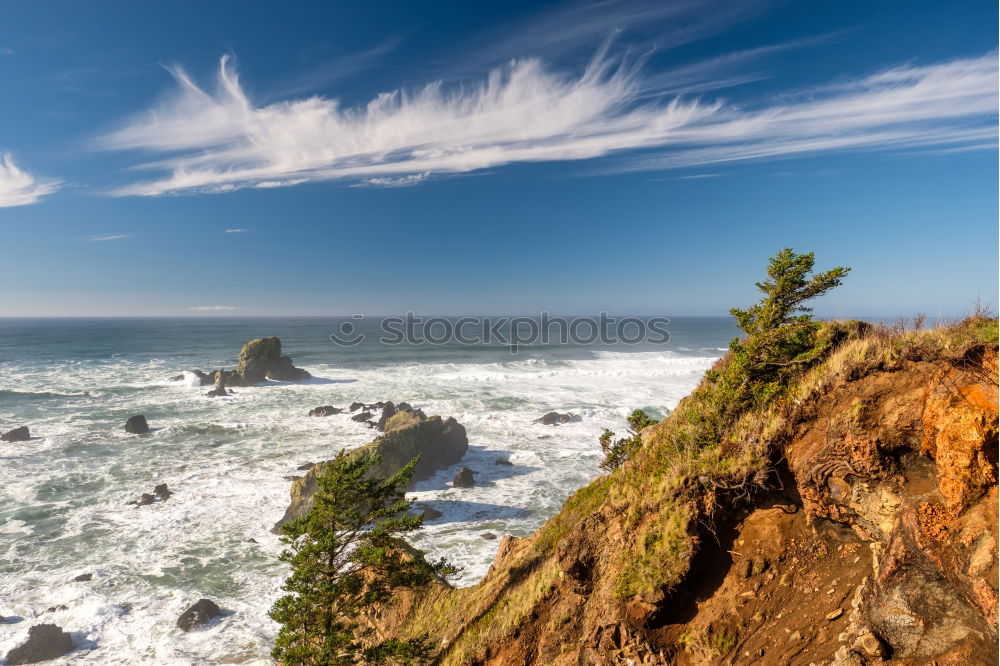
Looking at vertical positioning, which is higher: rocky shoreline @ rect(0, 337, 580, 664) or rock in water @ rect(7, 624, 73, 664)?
rocky shoreline @ rect(0, 337, 580, 664)

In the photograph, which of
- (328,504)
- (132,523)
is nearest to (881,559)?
(328,504)

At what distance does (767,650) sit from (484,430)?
34.3 meters

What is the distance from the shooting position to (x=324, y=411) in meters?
46.9

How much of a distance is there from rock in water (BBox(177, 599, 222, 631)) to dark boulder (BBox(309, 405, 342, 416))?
29409 millimetres

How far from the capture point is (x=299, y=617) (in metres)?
11.3

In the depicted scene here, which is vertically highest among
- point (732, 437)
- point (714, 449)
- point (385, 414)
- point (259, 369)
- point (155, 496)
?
point (732, 437)

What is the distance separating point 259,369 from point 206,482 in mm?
39332

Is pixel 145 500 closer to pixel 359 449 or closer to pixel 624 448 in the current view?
pixel 359 449

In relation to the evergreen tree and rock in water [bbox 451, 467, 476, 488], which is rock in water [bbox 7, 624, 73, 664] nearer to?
rock in water [bbox 451, 467, 476, 488]

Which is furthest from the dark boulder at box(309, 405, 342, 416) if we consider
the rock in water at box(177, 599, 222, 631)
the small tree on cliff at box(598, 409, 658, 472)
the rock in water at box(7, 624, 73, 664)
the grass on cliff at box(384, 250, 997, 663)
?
the grass on cliff at box(384, 250, 997, 663)

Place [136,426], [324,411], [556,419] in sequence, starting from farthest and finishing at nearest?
[324,411], [556,419], [136,426]

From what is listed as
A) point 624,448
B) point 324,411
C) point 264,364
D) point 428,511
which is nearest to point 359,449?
point 428,511

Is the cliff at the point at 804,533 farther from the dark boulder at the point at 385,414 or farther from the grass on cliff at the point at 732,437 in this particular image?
the dark boulder at the point at 385,414

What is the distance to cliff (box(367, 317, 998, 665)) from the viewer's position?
6.10 m
